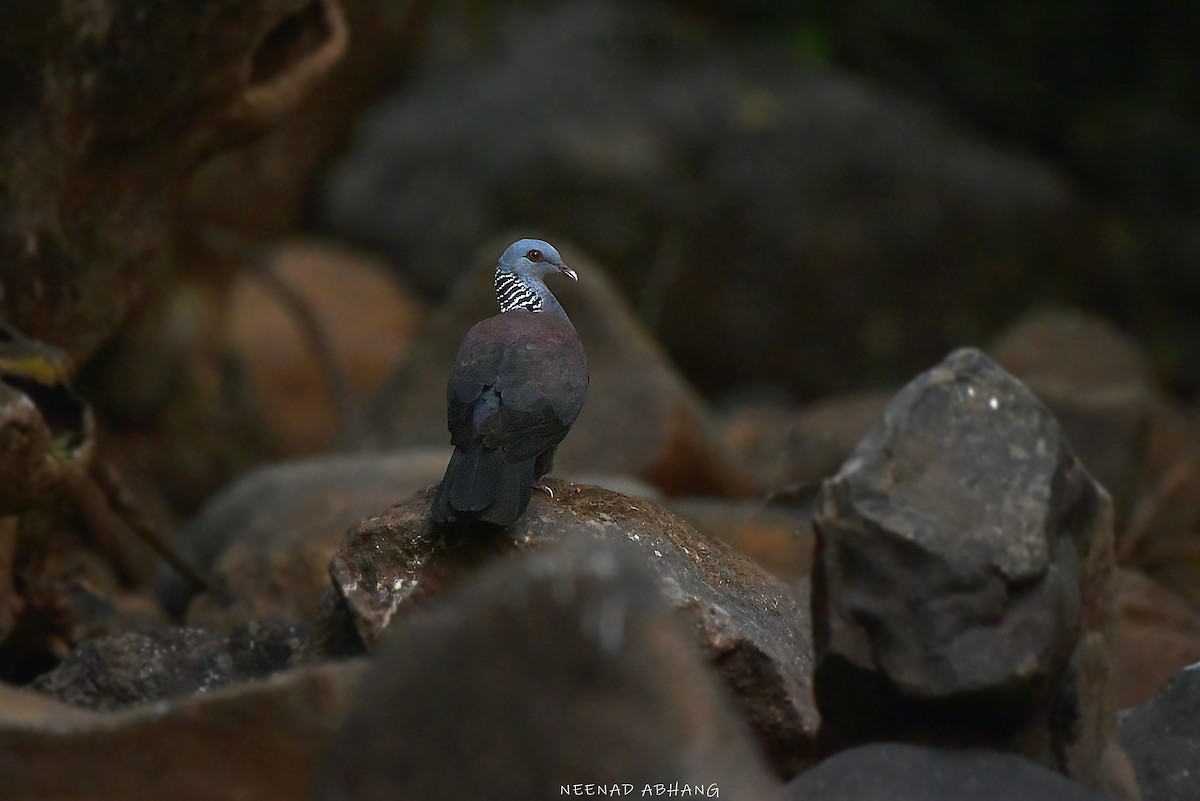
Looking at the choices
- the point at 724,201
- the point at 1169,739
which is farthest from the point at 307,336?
the point at 1169,739

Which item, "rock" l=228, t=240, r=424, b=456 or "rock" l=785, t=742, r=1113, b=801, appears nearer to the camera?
"rock" l=785, t=742, r=1113, b=801

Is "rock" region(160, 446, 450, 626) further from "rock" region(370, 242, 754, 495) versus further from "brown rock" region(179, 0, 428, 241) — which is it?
"brown rock" region(179, 0, 428, 241)

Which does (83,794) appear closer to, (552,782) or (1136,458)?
(552,782)

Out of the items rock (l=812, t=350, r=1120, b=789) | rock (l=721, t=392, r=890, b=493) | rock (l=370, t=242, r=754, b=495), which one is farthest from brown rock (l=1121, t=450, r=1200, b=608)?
rock (l=812, t=350, r=1120, b=789)

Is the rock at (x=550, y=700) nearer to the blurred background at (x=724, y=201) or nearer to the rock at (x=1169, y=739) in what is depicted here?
the rock at (x=1169, y=739)

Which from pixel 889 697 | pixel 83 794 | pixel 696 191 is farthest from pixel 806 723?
pixel 696 191

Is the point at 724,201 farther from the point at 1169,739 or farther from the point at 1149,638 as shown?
the point at 1169,739
